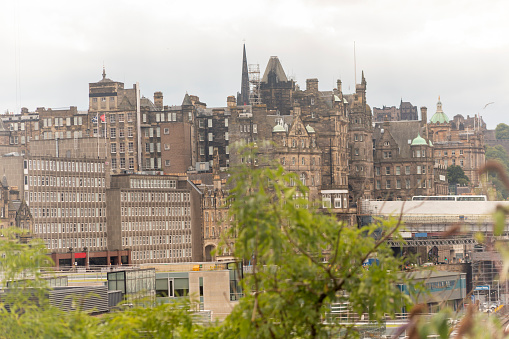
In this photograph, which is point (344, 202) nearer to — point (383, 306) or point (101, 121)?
point (101, 121)

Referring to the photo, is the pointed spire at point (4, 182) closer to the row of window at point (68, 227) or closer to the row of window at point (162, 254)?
the row of window at point (68, 227)

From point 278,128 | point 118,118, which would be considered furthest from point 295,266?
point 118,118

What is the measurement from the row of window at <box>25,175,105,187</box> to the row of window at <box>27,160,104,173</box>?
131 centimetres

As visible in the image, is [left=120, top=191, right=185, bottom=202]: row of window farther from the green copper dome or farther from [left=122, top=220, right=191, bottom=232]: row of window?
the green copper dome

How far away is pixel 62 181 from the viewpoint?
150 metres

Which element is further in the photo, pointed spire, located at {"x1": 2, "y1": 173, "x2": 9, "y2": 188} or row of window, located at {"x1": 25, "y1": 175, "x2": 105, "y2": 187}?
row of window, located at {"x1": 25, "y1": 175, "x2": 105, "y2": 187}

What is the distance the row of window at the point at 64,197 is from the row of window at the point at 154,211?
189 inches

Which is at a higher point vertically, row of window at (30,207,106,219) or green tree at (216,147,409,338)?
row of window at (30,207,106,219)

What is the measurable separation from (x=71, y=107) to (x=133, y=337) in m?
181

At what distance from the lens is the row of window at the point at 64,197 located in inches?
5694

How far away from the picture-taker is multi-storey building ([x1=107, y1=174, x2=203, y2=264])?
156 meters

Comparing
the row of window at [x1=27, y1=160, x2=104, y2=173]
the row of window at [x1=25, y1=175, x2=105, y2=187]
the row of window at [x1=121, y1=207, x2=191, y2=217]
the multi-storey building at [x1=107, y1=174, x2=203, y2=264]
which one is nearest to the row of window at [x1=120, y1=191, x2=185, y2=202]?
the multi-storey building at [x1=107, y1=174, x2=203, y2=264]

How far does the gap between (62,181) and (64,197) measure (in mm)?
2558

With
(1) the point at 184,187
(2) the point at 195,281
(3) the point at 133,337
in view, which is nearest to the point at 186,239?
(1) the point at 184,187
